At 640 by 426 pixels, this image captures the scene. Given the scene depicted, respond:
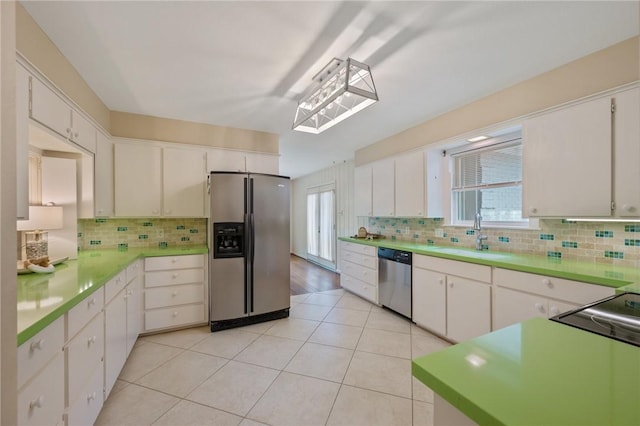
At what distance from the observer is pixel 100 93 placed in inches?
99.1

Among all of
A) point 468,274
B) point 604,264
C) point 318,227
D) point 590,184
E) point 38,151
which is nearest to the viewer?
point 590,184

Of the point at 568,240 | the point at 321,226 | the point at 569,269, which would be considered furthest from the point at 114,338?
the point at 321,226

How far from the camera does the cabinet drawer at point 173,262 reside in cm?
278

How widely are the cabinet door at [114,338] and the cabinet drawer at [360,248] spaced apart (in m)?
2.84

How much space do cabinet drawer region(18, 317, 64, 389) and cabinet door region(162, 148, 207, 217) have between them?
6.83 feet

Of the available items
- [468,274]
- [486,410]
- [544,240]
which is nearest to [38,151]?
[486,410]

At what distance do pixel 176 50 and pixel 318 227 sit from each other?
17.2 ft

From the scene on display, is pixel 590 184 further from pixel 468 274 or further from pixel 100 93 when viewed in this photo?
pixel 100 93

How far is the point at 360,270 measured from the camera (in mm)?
3941

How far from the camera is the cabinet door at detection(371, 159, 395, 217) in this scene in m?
3.74

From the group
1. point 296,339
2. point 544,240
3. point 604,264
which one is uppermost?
point 544,240

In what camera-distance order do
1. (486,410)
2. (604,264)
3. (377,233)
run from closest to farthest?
1. (486,410)
2. (604,264)
3. (377,233)

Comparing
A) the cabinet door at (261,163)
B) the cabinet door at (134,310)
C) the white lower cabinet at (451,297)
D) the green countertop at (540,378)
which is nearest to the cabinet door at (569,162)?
the white lower cabinet at (451,297)

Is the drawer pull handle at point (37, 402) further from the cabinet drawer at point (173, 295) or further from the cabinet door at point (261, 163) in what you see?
the cabinet door at point (261, 163)
